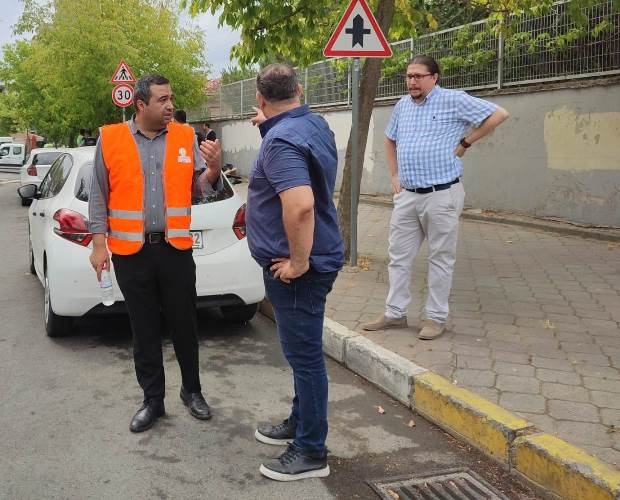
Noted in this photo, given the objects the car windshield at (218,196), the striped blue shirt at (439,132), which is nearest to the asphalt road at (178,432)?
the car windshield at (218,196)

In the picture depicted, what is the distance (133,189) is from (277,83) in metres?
1.12

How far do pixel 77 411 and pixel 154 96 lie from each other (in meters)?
1.80

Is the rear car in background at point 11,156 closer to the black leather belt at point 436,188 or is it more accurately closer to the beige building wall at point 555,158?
the beige building wall at point 555,158

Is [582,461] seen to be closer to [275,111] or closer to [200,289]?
[275,111]

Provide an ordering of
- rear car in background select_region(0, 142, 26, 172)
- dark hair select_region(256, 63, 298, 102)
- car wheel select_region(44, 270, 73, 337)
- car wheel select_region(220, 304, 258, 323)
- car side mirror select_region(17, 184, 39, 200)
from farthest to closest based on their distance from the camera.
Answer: rear car in background select_region(0, 142, 26, 172) < car side mirror select_region(17, 184, 39, 200) < car wheel select_region(220, 304, 258, 323) < car wheel select_region(44, 270, 73, 337) < dark hair select_region(256, 63, 298, 102)

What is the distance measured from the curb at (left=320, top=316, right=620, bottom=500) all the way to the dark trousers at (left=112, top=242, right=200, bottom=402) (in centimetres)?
117

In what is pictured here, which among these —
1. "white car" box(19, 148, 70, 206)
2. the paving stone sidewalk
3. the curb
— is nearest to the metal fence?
the paving stone sidewalk

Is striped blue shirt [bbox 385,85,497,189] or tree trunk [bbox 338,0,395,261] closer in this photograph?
striped blue shirt [bbox 385,85,497,189]

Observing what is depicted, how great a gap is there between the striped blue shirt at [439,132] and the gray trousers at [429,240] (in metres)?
0.13

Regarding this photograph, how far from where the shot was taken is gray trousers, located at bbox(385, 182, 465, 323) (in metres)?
4.69

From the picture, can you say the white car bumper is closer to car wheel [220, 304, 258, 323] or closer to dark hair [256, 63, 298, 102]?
car wheel [220, 304, 258, 323]

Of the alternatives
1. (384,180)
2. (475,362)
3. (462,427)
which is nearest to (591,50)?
(384,180)

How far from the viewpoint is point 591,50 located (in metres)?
9.52

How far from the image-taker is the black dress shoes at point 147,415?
368cm
